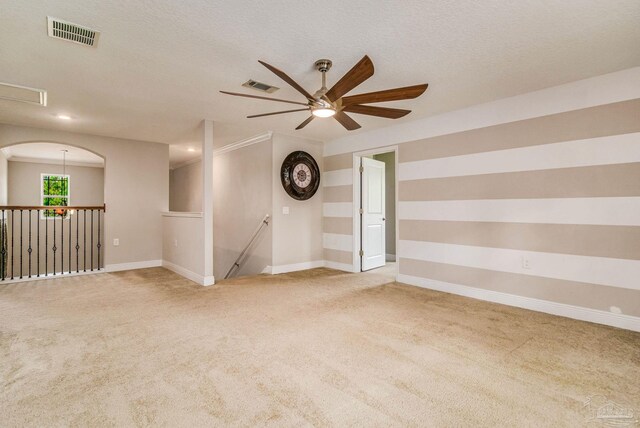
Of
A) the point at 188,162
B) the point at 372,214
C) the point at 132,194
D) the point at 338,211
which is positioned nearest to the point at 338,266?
the point at 338,211

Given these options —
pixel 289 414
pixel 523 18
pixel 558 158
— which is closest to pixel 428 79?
pixel 523 18

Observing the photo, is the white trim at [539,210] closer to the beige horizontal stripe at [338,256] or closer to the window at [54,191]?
the beige horizontal stripe at [338,256]

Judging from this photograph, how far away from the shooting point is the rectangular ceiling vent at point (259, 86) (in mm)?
3035

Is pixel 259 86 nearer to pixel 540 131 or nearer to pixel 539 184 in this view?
pixel 540 131

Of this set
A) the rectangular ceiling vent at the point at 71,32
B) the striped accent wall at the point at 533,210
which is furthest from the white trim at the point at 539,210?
the rectangular ceiling vent at the point at 71,32

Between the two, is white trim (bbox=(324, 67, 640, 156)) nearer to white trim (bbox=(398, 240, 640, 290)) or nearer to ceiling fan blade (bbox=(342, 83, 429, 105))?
white trim (bbox=(398, 240, 640, 290))

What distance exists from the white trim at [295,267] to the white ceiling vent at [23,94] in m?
3.60

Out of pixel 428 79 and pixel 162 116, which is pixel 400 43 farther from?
pixel 162 116

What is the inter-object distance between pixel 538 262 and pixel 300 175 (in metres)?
3.59

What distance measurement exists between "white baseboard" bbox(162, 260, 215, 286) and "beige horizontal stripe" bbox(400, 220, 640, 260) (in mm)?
2983

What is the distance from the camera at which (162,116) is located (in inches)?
163

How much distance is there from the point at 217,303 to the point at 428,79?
10.8 ft

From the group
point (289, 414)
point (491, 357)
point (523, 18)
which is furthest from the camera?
point (491, 357)

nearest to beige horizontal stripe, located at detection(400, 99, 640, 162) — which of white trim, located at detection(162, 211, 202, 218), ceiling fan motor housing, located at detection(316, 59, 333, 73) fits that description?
ceiling fan motor housing, located at detection(316, 59, 333, 73)
